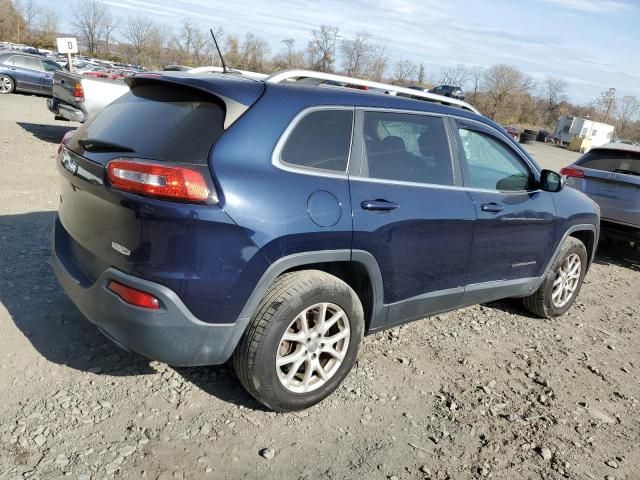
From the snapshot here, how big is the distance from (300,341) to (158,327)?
31.8 inches

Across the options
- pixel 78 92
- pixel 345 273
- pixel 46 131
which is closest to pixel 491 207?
pixel 345 273

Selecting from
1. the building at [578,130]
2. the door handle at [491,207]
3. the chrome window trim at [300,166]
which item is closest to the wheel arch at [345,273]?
the chrome window trim at [300,166]

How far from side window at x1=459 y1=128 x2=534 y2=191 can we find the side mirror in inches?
3.6

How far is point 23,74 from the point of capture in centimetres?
2069

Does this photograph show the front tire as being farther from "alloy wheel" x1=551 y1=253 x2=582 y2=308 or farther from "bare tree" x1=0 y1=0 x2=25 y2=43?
"bare tree" x1=0 y1=0 x2=25 y2=43

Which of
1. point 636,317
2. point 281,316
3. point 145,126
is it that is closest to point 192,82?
point 145,126

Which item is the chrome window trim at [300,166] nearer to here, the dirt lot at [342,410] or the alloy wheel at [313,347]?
the alloy wheel at [313,347]

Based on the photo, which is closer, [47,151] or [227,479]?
[227,479]

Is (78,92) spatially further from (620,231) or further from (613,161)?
(620,231)

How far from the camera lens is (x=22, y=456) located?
2.53m

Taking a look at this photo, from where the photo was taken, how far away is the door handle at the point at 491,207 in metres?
3.82

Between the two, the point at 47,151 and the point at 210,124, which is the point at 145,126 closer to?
the point at 210,124

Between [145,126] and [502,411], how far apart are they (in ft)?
8.90

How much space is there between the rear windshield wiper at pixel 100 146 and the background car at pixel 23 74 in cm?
2063
